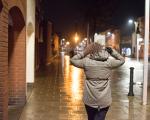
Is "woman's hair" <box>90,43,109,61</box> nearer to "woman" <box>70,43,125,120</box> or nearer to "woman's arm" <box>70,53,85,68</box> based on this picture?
"woman" <box>70,43,125,120</box>

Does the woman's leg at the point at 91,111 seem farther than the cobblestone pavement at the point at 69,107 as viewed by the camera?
No

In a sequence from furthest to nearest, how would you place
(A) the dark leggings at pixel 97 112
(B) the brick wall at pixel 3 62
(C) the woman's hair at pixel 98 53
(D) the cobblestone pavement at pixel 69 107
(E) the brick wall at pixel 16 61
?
(E) the brick wall at pixel 16 61
(D) the cobblestone pavement at pixel 69 107
(B) the brick wall at pixel 3 62
(A) the dark leggings at pixel 97 112
(C) the woman's hair at pixel 98 53

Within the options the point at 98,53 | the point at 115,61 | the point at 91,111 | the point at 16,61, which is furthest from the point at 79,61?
the point at 16,61

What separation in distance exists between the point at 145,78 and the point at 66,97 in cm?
294

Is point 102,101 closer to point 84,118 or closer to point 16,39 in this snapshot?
point 84,118

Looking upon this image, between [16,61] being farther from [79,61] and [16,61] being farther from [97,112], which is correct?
[97,112]

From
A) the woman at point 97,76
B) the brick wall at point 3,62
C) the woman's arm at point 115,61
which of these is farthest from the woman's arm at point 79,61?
the brick wall at point 3,62

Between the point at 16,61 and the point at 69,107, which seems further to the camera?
the point at 16,61

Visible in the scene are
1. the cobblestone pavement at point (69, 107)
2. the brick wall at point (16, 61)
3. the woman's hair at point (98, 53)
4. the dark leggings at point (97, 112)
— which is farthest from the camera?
the brick wall at point (16, 61)

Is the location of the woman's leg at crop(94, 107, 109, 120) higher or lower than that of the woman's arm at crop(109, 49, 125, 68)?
lower

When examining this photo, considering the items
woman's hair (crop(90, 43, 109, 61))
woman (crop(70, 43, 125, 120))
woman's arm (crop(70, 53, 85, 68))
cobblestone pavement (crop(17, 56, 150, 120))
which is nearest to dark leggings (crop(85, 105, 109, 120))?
woman (crop(70, 43, 125, 120))

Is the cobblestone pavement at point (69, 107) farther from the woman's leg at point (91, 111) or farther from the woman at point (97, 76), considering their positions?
the woman at point (97, 76)

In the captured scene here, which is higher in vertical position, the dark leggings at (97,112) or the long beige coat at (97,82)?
the long beige coat at (97,82)

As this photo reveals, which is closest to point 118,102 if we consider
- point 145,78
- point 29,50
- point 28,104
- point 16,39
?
point 145,78
